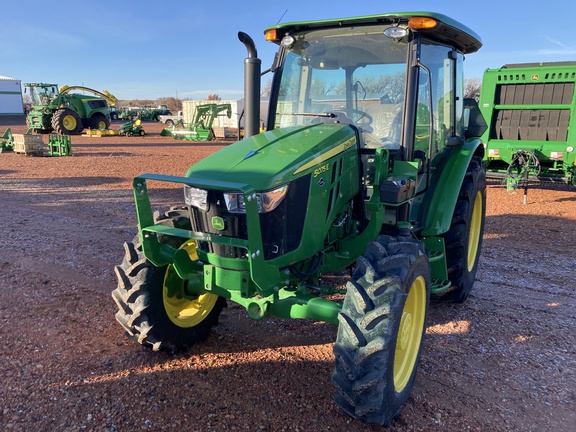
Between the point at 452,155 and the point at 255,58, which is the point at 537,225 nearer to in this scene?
the point at 452,155

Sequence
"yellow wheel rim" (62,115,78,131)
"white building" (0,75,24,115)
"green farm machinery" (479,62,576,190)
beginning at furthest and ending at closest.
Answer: "white building" (0,75,24,115), "yellow wheel rim" (62,115,78,131), "green farm machinery" (479,62,576,190)

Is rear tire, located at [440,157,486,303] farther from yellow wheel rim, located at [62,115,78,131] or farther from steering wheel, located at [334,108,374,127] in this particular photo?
yellow wheel rim, located at [62,115,78,131]

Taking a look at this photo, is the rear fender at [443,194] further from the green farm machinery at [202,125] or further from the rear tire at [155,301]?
the green farm machinery at [202,125]

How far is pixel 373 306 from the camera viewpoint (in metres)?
2.59

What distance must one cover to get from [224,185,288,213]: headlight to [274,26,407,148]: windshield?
3.64ft


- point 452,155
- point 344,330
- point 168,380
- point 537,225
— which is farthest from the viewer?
point 537,225

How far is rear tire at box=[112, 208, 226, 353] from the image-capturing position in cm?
323

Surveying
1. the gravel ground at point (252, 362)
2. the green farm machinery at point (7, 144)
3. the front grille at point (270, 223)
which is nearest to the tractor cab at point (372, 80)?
the front grille at point (270, 223)

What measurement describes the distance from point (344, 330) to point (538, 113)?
9549 mm

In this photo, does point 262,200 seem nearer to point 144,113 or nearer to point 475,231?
point 475,231

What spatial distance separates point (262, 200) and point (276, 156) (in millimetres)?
379

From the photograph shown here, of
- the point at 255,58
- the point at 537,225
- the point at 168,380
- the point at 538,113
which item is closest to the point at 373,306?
the point at 168,380

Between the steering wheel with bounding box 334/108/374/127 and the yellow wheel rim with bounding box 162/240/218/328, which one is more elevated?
the steering wheel with bounding box 334/108/374/127

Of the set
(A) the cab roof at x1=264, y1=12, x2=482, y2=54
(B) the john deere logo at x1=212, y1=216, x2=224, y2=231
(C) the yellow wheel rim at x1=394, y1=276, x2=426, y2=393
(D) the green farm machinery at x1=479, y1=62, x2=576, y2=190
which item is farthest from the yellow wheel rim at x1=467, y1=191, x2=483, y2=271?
(D) the green farm machinery at x1=479, y1=62, x2=576, y2=190
